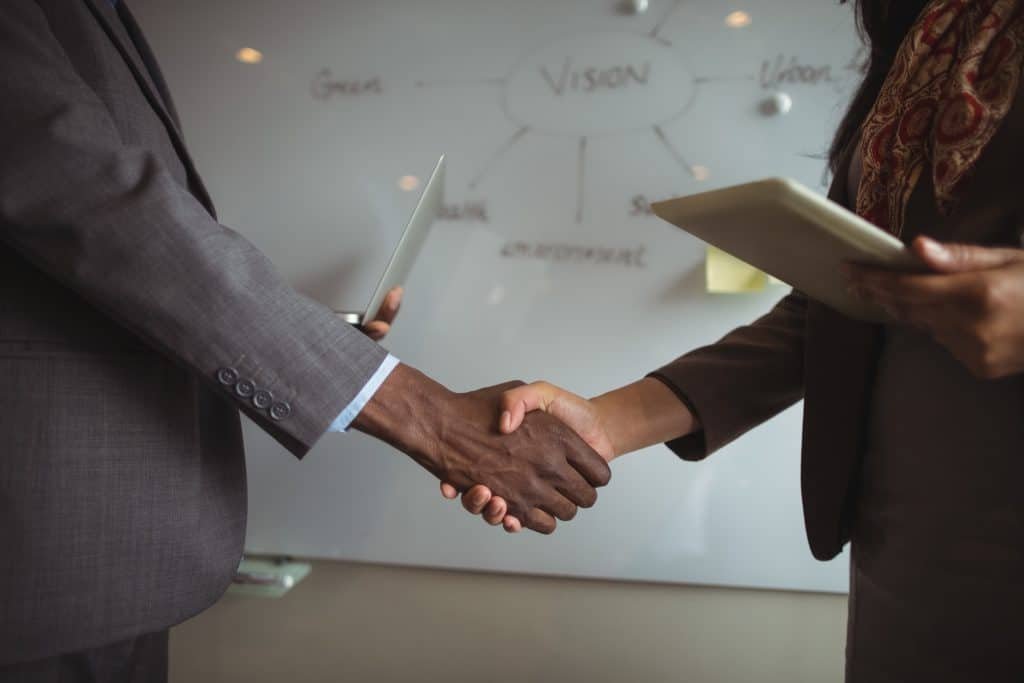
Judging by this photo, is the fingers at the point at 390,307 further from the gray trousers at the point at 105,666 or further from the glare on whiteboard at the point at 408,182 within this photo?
the gray trousers at the point at 105,666

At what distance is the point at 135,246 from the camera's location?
53 centimetres

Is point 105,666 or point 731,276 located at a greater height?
point 731,276

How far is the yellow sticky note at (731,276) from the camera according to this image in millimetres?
943

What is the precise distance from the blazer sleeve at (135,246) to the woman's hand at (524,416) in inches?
7.8

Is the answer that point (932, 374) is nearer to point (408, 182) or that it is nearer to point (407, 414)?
point (407, 414)

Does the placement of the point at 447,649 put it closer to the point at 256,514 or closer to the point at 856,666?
the point at 256,514

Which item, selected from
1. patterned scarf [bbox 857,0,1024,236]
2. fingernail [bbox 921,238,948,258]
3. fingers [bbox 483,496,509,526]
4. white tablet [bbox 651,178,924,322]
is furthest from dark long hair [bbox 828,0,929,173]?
fingers [bbox 483,496,509,526]

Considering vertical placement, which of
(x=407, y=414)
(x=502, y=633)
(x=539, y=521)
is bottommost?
(x=502, y=633)

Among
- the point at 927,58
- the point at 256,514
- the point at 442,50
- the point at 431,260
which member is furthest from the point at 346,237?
the point at 927,58

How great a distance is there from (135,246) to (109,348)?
118 mm

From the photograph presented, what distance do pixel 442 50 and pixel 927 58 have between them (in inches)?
26.6

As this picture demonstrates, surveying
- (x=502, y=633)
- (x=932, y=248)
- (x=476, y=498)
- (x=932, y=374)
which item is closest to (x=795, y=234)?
(x=932, y=248)

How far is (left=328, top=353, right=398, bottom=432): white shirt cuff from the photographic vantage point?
620 millimetres

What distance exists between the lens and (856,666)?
618 millimetres
